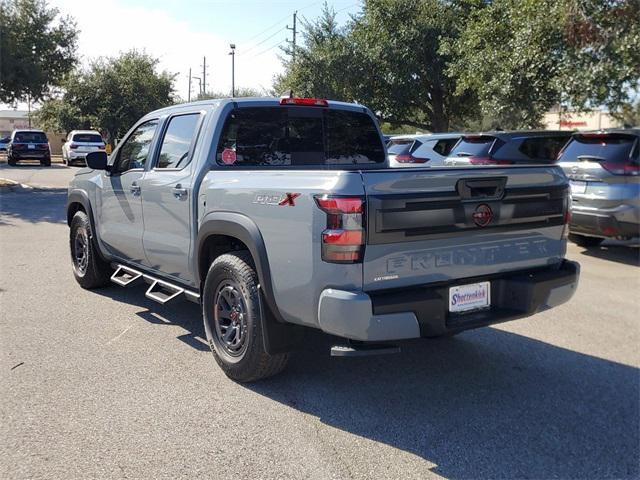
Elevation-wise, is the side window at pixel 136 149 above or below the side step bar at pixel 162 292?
above

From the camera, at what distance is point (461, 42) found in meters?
17.1

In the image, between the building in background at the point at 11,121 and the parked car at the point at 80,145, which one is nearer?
the parked car at the point at 80,145

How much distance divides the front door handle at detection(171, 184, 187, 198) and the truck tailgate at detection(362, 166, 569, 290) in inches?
74.2

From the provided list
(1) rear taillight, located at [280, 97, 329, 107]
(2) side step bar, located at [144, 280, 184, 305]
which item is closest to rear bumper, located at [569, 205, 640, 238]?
(1) rear taillight, located at [280, 97, 329, 107]

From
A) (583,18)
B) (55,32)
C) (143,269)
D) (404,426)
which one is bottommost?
(404,426)

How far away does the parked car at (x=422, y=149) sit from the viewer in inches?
479

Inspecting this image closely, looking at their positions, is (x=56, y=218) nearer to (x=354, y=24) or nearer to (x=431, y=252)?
(x=431, y=252)

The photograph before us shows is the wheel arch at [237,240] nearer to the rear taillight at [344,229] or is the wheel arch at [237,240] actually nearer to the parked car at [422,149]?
the rear taillight at [344,229]

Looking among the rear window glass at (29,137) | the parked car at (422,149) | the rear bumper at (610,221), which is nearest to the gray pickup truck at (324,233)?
the rear bumper at (610,221)

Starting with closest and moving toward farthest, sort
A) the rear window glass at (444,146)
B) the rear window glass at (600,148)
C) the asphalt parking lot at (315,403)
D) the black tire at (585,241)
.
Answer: the asphalt parking lot at (315,403) → the rear window glass at (600,148) → the black tire at (585,241) → the rear window glass at (444,146)

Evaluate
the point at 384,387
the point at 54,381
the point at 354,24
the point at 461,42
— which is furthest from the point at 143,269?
the point at 354,24

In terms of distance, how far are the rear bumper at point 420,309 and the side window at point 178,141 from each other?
214cm

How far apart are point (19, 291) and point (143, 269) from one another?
1.90m

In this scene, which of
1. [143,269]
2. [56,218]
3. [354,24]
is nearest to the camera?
[143,269]
